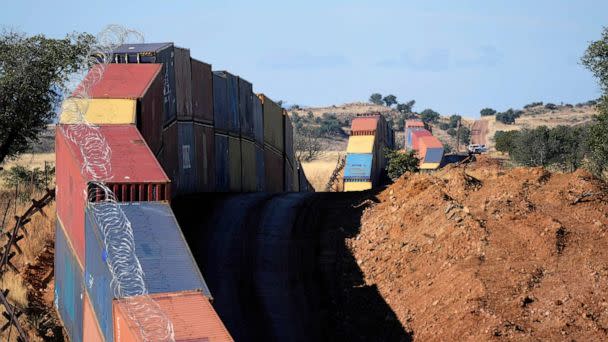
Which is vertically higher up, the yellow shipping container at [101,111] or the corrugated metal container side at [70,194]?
the yellow shipping container at [101,111]

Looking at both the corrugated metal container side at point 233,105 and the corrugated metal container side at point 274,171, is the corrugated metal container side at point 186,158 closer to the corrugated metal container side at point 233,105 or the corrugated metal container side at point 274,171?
the corrugated metal container side at point 233,105

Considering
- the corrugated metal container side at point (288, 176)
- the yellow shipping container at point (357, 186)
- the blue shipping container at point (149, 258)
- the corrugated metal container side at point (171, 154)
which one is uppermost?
the corrugated metal container side at point (171, 154)

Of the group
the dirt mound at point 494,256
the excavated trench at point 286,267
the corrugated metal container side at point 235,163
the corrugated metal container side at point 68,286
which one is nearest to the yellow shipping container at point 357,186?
the corrugated metal container side at point 235,163

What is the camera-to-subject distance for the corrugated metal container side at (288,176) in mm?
61281

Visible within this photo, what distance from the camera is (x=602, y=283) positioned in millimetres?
22047

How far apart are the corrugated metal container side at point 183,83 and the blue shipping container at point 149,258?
16.9 m

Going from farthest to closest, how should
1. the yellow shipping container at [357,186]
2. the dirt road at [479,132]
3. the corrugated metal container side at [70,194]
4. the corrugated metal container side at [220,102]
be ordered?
the dirt road at [479,132] < the yellow shipping container at [357,186] < the corrugated metal container side at [220,102] < the corrugated metal container side at [70,194]

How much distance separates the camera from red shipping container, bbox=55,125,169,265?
70.7ft

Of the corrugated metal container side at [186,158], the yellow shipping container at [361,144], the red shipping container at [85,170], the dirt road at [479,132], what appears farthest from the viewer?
the dirt road at [479,132]

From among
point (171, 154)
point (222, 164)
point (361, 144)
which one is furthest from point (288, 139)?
point (171, 154)

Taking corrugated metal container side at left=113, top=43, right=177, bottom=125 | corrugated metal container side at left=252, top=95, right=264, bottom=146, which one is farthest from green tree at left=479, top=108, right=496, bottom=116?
corrugated metal container side at left=113, top=43, right=177, bottom=125

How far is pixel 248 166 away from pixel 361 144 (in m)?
19.7

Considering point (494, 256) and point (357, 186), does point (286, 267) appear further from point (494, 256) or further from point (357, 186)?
point (357, 186)

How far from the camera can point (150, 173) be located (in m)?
22.1
